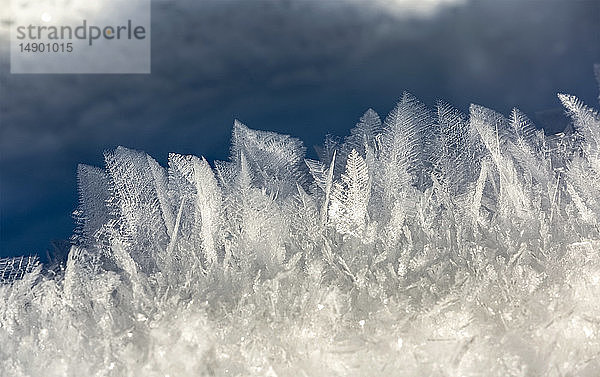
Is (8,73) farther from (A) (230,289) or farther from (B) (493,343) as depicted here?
(B) (493,343)

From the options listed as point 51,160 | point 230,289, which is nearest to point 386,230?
point 230,289
